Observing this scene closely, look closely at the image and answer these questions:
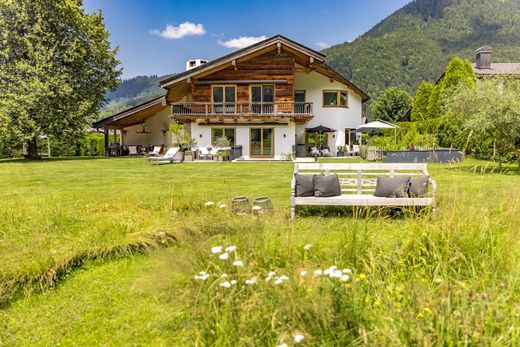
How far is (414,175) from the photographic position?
19.8ft

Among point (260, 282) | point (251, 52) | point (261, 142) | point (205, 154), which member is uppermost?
point (251, 52)

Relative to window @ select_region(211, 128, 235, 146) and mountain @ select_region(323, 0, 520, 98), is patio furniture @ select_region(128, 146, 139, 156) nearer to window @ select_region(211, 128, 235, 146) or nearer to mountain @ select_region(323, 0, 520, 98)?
window @ select_region(211, 128, 235, 146)

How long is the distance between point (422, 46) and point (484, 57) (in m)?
40.9

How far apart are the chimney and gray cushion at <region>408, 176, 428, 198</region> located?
31.7 metres

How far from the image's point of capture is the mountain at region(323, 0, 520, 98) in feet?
208

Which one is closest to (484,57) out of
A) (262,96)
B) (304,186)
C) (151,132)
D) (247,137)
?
(262,96)

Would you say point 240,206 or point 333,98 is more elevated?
point 333,98

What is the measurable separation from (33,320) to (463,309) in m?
3.07

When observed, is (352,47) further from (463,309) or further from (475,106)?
(463,309)

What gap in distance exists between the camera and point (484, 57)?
31.6 meters

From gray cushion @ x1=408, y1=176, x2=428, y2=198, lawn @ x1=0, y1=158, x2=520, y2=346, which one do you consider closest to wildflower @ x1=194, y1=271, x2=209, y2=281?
lawn @ x1=0, y1=158, x2=520, y2=346

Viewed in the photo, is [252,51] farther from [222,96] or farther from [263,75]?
[222,96]

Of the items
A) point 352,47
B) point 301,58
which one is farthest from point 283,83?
point 352,47

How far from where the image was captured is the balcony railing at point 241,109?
21406mm
